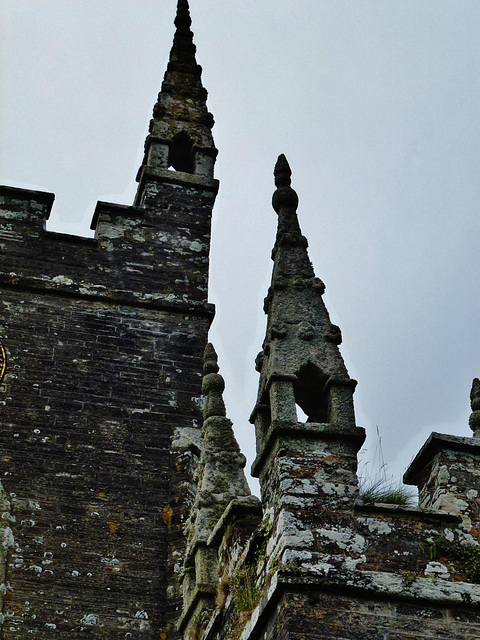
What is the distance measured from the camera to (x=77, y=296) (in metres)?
12.8


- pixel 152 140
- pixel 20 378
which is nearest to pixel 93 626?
pixel 20 378

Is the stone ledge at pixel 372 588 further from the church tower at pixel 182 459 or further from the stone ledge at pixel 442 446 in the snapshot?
the stone ledge at pixel 442 446

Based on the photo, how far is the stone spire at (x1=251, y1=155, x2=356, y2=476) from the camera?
6.58 m

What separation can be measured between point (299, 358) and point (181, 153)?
8.64 m

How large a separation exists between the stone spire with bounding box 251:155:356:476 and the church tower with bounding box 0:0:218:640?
430 cm

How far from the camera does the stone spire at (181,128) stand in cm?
1449

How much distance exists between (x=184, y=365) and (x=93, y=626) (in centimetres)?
320

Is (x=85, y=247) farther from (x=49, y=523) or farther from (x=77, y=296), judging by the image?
(x=49, y=523)

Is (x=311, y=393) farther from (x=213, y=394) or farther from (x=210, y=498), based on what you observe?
(x=213, y=394)

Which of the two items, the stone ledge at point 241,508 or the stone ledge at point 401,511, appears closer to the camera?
the stone ledge at point 401,511

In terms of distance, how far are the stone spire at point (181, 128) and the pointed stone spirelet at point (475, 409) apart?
23.1 ft

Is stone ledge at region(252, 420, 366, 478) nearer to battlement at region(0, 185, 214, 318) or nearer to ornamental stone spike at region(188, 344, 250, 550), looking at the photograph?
ornamental stone spike at region(188, 344, 250, 550)

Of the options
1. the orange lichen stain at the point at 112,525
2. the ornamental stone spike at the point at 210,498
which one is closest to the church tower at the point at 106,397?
the orange lichen stain at the point at 112,525

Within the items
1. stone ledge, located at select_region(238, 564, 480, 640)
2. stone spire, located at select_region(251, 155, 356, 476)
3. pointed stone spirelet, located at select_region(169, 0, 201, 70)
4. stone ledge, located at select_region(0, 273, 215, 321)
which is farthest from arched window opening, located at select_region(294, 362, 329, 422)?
pointed stone spirelet, located at select_region(169, 0, 201, 70)
